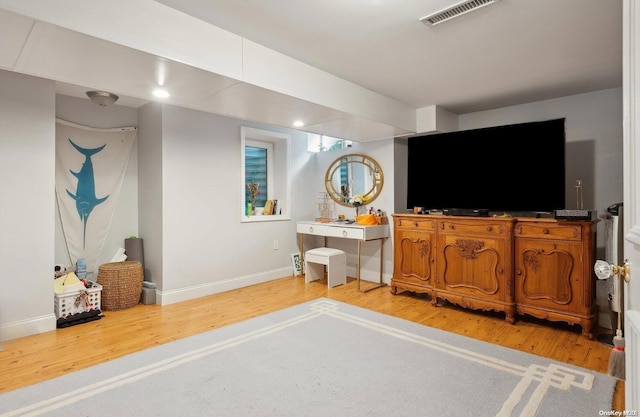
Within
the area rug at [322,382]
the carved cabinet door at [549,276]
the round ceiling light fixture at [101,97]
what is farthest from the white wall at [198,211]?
the carved cabinet door at [549,276]

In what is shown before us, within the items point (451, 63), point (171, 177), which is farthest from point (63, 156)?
point (451, 63)

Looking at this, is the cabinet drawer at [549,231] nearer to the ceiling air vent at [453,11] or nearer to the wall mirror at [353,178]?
the wall mirror at [353,178]

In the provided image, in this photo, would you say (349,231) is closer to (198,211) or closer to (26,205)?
(198,211)

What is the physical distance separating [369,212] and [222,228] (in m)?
1.95

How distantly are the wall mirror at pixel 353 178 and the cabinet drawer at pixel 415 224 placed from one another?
0.73m

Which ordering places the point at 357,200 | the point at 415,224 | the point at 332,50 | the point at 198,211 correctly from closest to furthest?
the point at 332,50 < the point at 415,224 < the point at 198,211 < the point at 357,200

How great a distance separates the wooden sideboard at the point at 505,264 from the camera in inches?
114

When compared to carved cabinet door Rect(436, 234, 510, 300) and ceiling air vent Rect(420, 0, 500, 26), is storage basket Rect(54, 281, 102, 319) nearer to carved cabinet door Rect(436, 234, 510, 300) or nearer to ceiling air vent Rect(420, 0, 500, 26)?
carved cabinet door Rect(436, 234, 510, 300)

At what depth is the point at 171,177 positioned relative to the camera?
3.81m

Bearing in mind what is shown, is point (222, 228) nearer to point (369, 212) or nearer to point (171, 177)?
point (171, 177)

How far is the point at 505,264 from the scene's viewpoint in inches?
128

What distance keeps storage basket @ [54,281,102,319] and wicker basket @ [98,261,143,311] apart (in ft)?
0.42

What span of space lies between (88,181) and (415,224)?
3.72 metres

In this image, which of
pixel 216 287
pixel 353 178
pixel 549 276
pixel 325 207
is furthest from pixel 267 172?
pixel 549 276
